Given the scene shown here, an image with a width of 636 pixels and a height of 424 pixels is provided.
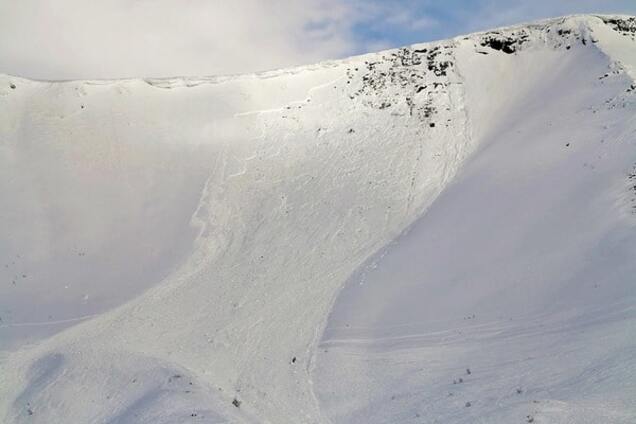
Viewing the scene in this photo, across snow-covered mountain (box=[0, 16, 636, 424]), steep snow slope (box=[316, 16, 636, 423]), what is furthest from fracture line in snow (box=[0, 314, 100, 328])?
steep snow slope (box=[316, 16, 636, 423])

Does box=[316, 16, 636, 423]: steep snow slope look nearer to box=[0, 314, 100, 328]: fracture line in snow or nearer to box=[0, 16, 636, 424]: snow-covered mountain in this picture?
box=[0, 16, 636, 424]: snow-covered mountain

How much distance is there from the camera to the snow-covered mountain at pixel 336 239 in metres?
12.3

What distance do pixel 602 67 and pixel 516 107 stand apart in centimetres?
377

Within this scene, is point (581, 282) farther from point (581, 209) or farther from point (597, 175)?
point (597, 175)

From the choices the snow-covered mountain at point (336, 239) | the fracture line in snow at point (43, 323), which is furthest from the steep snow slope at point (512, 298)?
the fracture line in snow at point (43, 323)

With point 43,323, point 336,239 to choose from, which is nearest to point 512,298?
point 336,239

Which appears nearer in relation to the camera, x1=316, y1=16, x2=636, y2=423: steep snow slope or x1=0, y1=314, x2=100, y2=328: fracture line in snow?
x1=316, y1=16, x2=636, y2=423: steep snow slope

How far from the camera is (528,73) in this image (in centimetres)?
2933

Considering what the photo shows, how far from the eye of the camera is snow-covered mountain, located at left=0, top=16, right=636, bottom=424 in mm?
12289

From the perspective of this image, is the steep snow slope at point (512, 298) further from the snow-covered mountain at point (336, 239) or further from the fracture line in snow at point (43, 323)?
the fracture line in snow at point (43, 323)

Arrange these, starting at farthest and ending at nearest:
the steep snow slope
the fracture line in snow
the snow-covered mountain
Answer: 1. the fracture line in snow
2. the snow-covered mountain
3. the steep snow slope

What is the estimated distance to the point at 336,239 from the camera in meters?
21.3

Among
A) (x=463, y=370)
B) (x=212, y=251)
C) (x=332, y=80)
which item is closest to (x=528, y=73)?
(x=332, y=80)

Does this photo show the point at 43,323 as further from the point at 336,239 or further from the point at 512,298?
the point at 512,298
